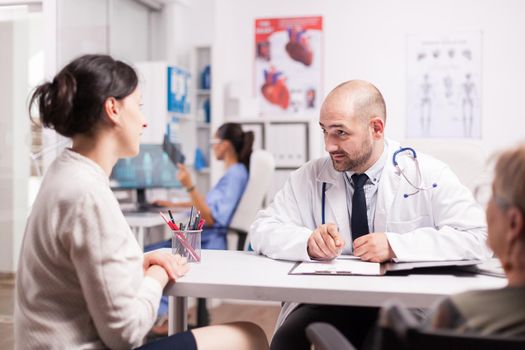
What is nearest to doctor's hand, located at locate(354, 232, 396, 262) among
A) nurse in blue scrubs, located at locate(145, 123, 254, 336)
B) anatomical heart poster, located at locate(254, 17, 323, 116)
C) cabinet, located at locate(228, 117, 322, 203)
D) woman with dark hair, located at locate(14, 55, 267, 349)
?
woman with dark hair, located at locate(14, 55, 267, 349)

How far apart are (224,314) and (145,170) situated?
1.14 meters

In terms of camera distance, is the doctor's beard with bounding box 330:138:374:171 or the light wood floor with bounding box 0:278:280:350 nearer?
the doctor's beard with bounding box 330:138:374:171

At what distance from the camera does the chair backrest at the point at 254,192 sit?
3.66 m

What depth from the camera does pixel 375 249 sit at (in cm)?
170

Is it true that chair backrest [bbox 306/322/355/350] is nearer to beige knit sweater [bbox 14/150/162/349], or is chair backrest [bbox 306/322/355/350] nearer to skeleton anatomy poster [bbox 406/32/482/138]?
beige knit sweater [bbox 14/150/162/349]

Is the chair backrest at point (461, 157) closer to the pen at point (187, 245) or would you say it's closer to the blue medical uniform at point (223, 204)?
the pen at point (187, 245)

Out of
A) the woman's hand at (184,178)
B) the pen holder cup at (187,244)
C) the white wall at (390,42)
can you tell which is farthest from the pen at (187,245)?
the white wall at (390,42)

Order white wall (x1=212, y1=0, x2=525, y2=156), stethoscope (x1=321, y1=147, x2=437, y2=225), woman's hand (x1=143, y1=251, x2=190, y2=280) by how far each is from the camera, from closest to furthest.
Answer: woman's hand (x1=143, y1=251, x2=190, y2=280) < stethoscope (x1=321, y1=147, x2=437, y2=225) < white wall (x1=212, y1=0, x2=525, y2=156)

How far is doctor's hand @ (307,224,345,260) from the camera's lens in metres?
1.71

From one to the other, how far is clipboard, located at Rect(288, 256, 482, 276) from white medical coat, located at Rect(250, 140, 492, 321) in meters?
0.06

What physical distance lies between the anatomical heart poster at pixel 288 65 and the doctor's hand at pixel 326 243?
3.13 metres

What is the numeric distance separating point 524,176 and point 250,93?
13.7 ft

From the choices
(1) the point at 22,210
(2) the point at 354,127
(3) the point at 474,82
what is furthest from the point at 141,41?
(2) the point at 354,127

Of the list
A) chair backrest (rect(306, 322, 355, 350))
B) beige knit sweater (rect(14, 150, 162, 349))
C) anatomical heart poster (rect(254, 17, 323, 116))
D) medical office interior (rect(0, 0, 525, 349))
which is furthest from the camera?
anatomical heart poster (rect(254, 17, 323, 116))
